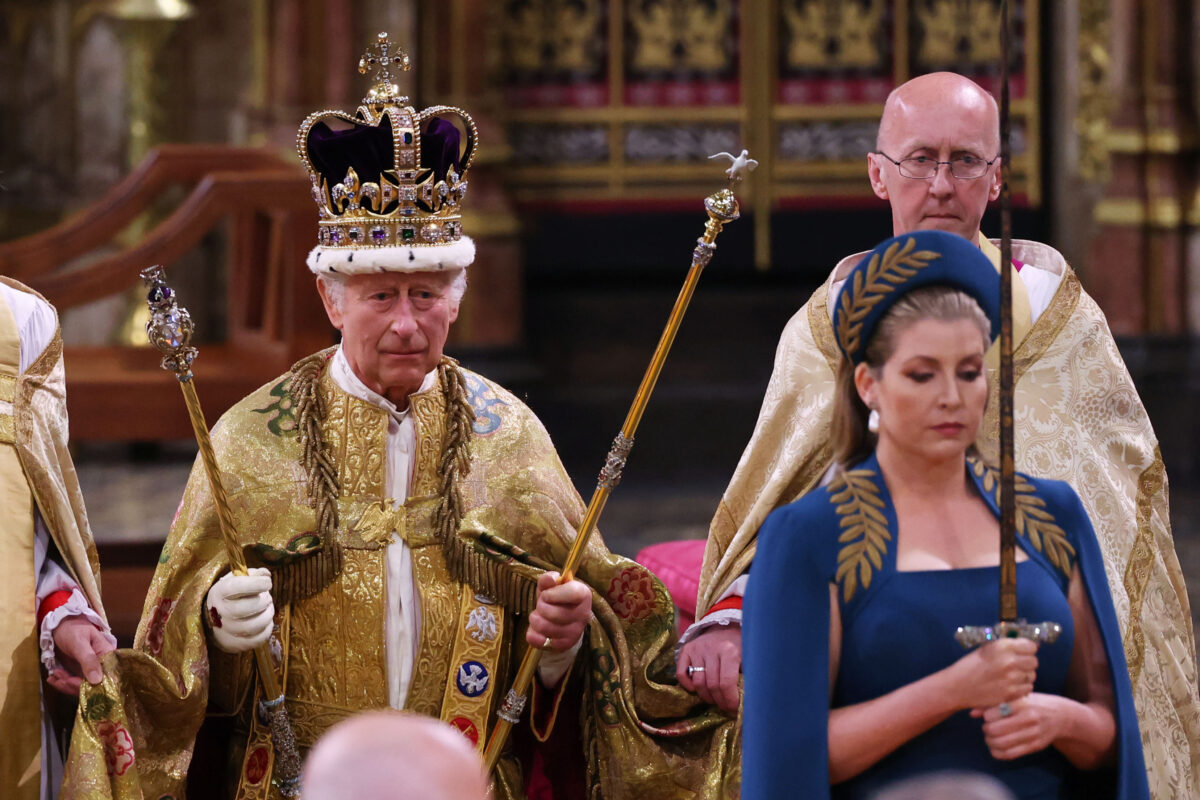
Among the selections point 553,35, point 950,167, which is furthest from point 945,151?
point 553,35

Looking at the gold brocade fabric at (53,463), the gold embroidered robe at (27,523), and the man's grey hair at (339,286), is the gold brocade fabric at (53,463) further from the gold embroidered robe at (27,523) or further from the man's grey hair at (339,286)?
the man's grey hair at (339,286)

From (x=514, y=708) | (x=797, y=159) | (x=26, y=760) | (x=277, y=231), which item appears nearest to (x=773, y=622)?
(x=514, y=708)

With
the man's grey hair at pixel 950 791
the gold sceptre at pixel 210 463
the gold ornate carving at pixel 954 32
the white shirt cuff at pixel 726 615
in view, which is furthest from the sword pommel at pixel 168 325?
the gold ornate carving at pixel 954 32

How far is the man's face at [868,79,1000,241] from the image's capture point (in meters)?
3.19

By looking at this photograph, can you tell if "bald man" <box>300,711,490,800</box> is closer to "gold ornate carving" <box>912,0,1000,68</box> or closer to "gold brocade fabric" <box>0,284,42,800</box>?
"gold brocade fabric" <box>0,284,42,800</box>

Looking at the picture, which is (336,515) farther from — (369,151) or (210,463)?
(369,151)

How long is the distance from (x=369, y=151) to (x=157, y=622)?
92cm

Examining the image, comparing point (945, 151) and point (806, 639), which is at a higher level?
point (945, 151)

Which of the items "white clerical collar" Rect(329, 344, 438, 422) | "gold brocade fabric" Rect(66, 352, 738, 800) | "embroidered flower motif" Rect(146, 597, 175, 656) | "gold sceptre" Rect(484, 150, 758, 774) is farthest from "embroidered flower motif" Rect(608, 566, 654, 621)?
"embroidered flower motif" Rect(146, 597, 175, 656)

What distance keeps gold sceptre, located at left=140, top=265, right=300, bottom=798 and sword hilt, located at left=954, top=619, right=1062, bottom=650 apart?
1.33 meters

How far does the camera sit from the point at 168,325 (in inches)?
117

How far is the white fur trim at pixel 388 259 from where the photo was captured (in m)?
3.27

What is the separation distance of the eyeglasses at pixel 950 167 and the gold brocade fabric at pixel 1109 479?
24cm

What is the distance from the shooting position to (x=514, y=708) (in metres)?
3.33
